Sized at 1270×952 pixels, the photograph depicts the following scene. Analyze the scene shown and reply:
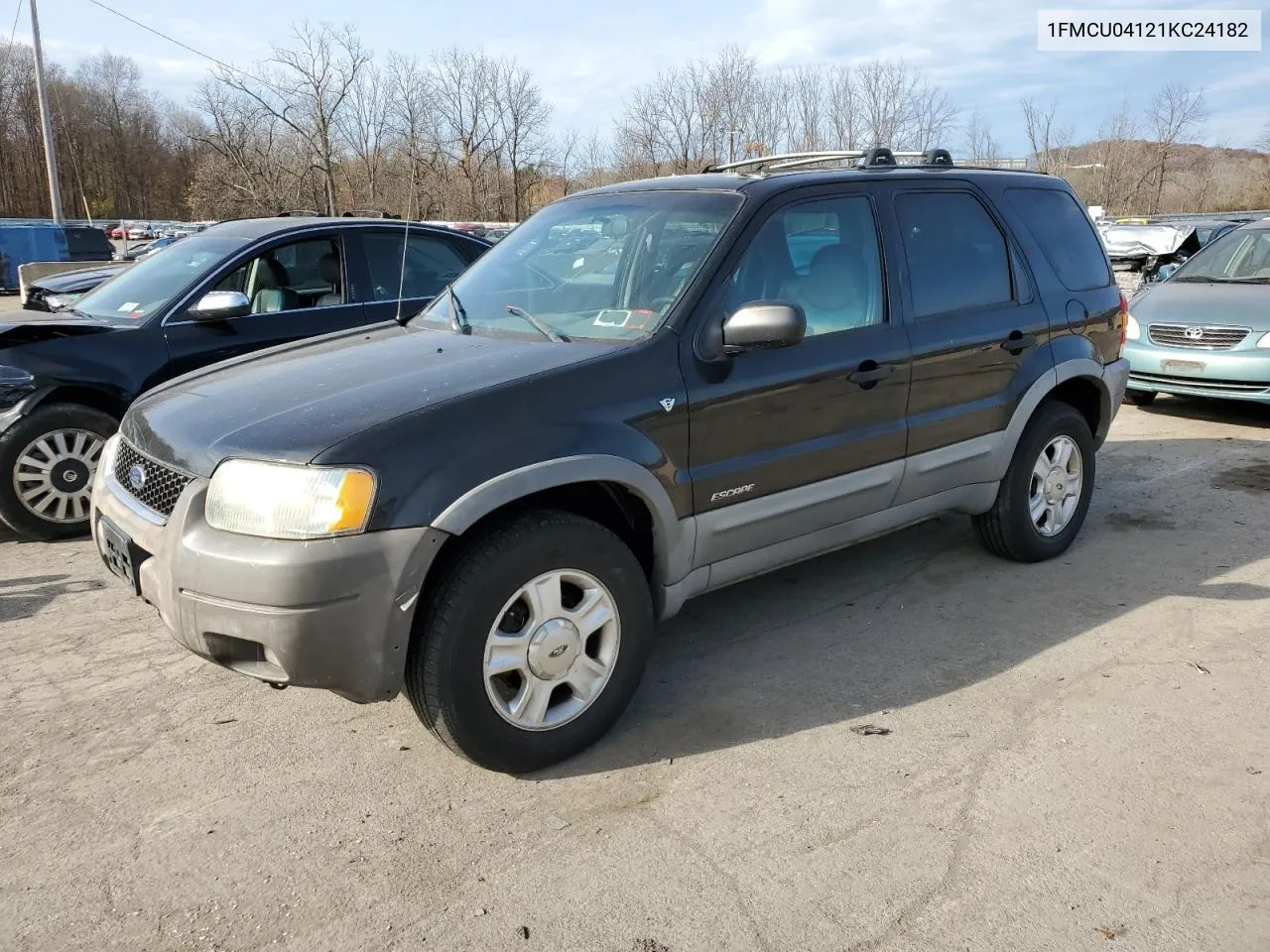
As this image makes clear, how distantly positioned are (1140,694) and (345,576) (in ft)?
9.36

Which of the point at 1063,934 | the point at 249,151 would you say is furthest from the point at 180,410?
the point at 249,151

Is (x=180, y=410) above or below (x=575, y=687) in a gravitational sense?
above

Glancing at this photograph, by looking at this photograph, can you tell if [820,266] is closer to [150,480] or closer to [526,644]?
[526,644]

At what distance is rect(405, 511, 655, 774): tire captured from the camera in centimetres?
286

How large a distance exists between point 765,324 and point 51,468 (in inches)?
166

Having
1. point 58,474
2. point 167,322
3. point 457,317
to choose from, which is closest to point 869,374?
point 457,317

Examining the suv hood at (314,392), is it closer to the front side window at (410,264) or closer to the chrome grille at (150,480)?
the chrome grille at (150,480)

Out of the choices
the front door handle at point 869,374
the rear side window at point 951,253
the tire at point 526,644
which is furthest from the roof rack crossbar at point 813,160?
the tire at point 526,644

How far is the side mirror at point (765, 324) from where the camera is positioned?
3311mm

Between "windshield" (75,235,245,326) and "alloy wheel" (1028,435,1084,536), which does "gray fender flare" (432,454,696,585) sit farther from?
"windshield" (75,235,245,326)

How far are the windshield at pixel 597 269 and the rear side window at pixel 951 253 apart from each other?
37.8 inches

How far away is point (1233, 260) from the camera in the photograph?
9.30m

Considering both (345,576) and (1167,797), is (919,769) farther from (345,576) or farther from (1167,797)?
(345,576)

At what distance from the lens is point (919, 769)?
10.3ft
